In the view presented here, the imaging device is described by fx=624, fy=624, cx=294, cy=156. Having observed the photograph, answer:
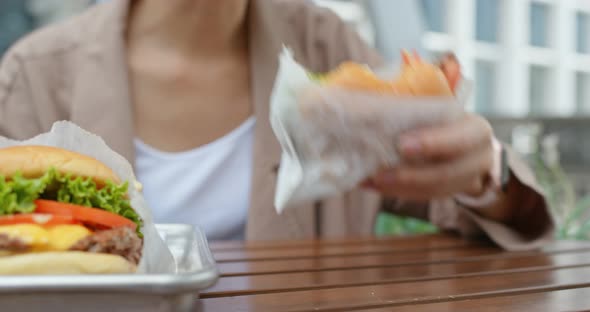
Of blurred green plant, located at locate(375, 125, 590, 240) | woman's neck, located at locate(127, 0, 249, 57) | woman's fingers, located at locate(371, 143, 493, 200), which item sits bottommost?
blurred green plant, located at locate(375, 125, 590, 240)

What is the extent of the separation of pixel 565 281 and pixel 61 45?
1359 mm

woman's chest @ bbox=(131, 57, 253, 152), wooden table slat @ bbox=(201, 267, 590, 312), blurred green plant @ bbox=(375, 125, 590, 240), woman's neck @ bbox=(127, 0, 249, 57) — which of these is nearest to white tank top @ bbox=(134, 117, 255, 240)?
woman's chest @ bbox=(131, 57, 253, 152)

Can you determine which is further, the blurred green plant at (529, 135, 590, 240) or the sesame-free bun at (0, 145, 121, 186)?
the blurred green plant at (529, 135, 590, 240)

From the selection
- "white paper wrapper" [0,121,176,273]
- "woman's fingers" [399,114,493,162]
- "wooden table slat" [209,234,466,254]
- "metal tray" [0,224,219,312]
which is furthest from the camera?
"wooden table slat" [209,234,466,254]

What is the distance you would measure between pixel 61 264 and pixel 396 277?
496 millimetres

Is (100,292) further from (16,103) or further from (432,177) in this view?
(16,103)

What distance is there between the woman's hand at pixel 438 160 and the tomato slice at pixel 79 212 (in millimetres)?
410

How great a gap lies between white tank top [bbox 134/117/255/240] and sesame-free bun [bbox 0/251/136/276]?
38.8 inches

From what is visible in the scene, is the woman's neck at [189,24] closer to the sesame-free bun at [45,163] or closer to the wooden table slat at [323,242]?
the wooden table slat at [323,242]

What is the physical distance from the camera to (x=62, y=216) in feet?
2.20

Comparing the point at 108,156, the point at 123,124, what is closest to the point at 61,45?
the point at 123,124

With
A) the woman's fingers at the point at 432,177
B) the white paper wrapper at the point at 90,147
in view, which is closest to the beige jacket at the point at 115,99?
the woman's fingers at the point at 432,177

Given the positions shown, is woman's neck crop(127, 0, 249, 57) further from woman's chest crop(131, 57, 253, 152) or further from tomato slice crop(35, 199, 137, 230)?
tomato slice crop(35, 199, 137, 230)

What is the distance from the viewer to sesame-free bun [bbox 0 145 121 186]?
72cm
